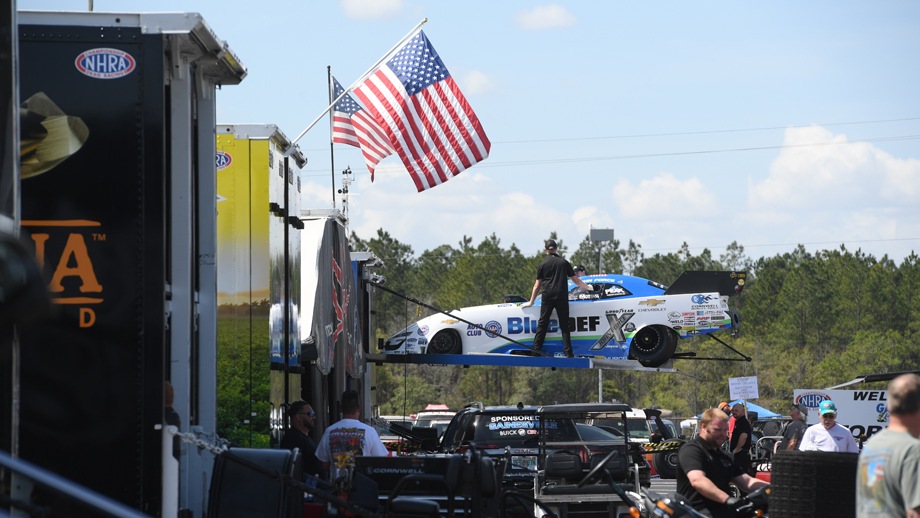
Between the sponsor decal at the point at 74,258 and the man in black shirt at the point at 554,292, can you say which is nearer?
the sponsor decal at the point at 74,258

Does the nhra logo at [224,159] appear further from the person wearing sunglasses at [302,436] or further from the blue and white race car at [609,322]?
the blue and white race car at [609,322]

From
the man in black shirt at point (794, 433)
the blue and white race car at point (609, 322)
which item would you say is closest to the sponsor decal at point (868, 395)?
the man in black shirt at point (794, 433)

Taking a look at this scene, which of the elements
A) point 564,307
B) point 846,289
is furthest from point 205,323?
point 846,289

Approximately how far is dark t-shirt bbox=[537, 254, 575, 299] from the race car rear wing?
3.27 m

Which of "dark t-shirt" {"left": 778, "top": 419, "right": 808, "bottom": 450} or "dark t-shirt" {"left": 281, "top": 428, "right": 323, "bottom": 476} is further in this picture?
"dark t-shirt" {"left": 778, "top": 419, "right": 808, "bottom": 450}

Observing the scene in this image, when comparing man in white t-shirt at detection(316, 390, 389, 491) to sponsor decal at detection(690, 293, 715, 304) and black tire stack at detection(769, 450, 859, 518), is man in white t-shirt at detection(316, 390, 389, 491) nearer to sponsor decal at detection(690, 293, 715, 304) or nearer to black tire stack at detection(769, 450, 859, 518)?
black tire stack at detection(769, 450, 859, 518)

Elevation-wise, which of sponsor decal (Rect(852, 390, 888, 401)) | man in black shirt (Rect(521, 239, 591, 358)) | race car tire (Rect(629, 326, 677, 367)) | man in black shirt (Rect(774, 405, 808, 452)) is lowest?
man in black shirt (Rect(774, 405, 808, 452))

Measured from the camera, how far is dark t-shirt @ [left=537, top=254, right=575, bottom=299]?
17.5 metres

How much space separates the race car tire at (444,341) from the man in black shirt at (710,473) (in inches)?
482

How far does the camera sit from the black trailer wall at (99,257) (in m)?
6.11

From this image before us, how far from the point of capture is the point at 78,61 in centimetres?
634

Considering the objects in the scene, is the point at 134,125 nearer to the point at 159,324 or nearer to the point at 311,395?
the point at 159,324

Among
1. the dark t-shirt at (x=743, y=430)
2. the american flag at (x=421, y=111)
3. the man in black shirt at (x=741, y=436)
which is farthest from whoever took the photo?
the american flag at (x=421, y=111)

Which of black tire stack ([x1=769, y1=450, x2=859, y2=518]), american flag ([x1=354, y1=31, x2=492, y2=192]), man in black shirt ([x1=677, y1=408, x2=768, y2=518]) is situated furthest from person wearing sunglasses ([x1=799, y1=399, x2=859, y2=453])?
american flag ([x1=354, y1=31, x2=492, y2=192])
